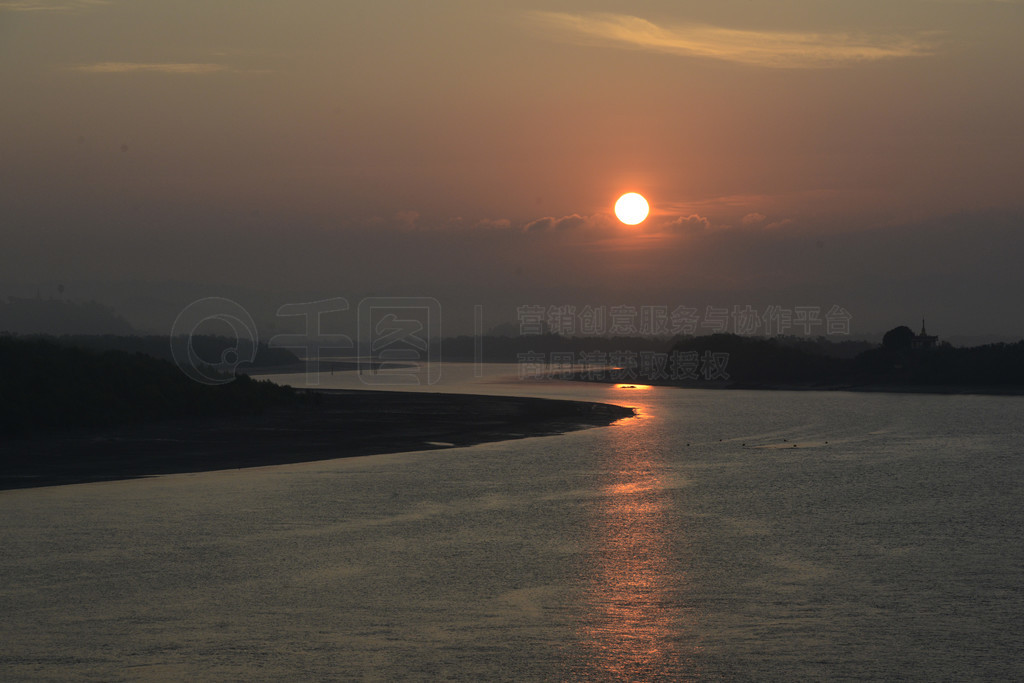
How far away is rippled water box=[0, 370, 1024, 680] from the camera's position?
1271 cm

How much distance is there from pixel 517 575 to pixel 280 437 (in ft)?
104

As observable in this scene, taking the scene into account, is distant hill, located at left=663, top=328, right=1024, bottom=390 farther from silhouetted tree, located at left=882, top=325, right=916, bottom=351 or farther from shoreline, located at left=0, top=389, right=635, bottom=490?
shoreline, located at left=0, top=389, right=635, bottom=490

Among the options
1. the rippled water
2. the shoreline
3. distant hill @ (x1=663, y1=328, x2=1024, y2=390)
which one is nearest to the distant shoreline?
distant hill @ (x1=663, y1=328, x2=1024, y2=390)

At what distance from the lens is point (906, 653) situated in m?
12.9

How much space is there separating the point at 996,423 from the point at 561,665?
5901 cm

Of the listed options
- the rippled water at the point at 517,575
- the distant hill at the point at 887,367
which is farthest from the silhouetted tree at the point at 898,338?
the rippled water at the point at 517,575

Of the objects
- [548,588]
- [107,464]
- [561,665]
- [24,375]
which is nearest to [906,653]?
[561,665]

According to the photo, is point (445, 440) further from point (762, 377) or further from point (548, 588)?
point (762, 377)

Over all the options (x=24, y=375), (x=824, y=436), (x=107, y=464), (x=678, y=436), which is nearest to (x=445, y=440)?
(x=678, y=436)

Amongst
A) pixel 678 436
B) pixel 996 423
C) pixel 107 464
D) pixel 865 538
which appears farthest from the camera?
pixel 996 423

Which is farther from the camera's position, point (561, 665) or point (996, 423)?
point (996, 423)

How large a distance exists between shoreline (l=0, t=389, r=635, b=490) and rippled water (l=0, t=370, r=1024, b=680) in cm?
425

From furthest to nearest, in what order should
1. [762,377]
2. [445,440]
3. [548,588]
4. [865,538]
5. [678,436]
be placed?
[762,377] → [678,436] → [445,440] → [865,538] → [548,588]

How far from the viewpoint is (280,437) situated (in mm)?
47375
